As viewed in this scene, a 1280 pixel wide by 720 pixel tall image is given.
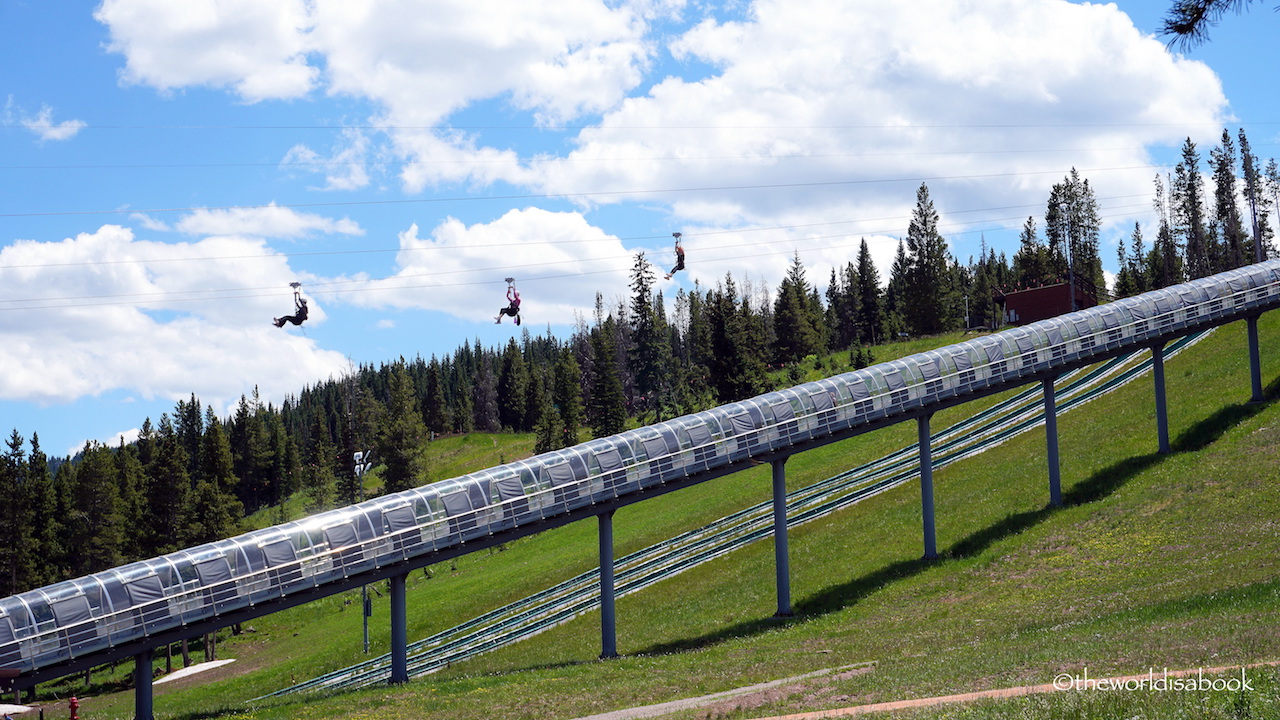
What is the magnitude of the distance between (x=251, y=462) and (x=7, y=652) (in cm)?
13357

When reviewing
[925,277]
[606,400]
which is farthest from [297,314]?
[925,277]

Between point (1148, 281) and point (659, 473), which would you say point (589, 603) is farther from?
point (1148, 281)

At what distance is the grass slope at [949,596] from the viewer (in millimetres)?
23328

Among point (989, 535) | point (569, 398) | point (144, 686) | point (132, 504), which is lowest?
point (132, 504)

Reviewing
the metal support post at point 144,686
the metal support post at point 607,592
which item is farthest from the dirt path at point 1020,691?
the metal support post at point 144,686

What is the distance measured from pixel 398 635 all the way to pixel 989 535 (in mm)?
27795

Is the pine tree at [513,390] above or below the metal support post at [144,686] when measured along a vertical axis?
above

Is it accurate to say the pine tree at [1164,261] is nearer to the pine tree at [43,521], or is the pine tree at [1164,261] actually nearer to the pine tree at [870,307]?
the pine tree at [870,307]

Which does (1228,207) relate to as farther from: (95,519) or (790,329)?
(95,519)

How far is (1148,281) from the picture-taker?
459ft

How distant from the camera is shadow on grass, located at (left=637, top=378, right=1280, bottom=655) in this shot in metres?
41.8

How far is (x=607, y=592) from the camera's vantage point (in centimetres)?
3988

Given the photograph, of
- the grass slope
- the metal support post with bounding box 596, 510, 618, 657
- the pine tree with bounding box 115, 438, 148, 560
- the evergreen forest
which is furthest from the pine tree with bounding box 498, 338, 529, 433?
the metal support post with bounding box 596, 510, 618, 657

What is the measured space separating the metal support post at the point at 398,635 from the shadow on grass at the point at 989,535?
32.4ft
